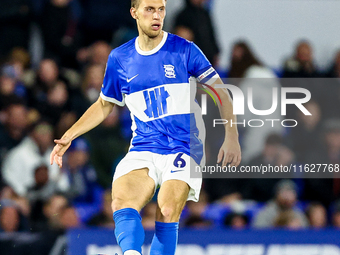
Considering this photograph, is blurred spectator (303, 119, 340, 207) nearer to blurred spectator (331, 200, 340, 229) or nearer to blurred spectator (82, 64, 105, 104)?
blurred spectator (331, 200, 340, 229)

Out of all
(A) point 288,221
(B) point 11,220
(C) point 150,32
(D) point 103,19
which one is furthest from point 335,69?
(B) point 11,220

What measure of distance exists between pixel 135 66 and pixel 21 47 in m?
5.09

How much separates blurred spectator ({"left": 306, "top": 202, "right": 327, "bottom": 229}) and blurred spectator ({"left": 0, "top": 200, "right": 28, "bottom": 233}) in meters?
3.97

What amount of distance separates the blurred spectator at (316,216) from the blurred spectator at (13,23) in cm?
536

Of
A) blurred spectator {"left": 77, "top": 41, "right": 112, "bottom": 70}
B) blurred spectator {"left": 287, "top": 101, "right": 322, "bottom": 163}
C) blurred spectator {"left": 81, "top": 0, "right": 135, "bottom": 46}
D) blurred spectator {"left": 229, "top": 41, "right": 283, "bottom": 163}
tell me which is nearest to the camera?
blurred spectator {"left": 229, "top": 41, "right": 283, "bottom": 163}

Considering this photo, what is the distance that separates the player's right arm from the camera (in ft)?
14.9

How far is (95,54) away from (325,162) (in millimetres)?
4095

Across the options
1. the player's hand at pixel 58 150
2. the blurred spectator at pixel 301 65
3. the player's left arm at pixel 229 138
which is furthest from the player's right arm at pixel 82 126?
the blurred spectator at pixel 301 65

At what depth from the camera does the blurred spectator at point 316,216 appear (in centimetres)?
779

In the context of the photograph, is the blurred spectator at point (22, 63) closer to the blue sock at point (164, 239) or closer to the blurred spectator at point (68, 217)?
the blurred spectator at point (68, 217)

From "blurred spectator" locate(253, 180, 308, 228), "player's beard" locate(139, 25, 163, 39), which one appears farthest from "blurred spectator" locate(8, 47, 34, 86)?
"player's beard" locate(139, 25, 163, 39)

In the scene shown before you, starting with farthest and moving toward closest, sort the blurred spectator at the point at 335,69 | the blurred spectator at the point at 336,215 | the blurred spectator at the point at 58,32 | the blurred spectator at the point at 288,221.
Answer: the blurred spectator at the point at 335,69, the blurred spectator at the point at 58,32, the blurred spectator at the point at 336,215, the blurred spectator at the point at 288,221

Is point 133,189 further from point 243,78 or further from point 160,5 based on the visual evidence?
point 243,78

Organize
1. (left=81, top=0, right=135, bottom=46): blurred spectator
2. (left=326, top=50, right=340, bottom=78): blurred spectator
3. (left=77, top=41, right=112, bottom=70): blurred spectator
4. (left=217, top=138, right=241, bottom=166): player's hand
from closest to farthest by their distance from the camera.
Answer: (left=217, top=138, right=241, bottom=166): player's hand → (left=77, top=41, right=112, bottom=70): blurred spectator → (left=326, top=50, right=340, bottom=78): blurred spectator → (left=81, top=0, right=135, bottom=46): blurred spectator
